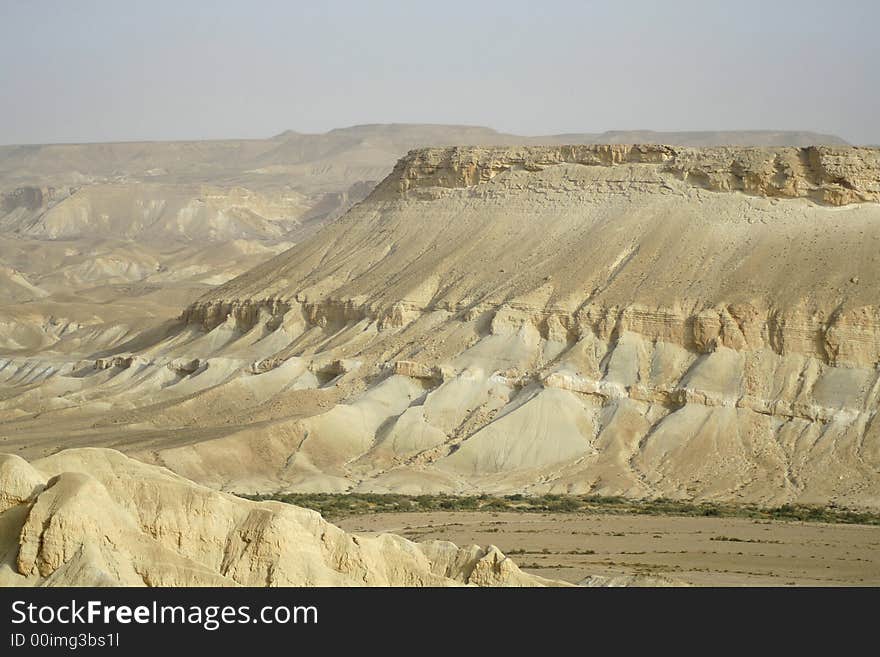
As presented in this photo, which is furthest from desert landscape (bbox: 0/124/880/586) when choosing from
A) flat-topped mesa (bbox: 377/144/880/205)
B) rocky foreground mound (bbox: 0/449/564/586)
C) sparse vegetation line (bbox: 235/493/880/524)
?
rocky foreground mound (bbox: 0/449/564/586)

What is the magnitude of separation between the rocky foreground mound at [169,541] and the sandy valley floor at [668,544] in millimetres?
7697

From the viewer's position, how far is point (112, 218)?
171 meters

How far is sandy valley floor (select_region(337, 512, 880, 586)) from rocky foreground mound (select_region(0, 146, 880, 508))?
5.99m

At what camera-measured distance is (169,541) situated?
69.4 ft

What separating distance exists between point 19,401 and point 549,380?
2671 centimetres

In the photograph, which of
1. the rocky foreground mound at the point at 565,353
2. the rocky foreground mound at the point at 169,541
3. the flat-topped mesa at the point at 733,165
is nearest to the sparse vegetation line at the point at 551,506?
the rocky foreground mound at the point at 565,353

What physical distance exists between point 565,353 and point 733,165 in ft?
34.5

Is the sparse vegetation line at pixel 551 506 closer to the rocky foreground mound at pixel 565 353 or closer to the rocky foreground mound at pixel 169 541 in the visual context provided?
the rocky foreground mound at pixel 565 353

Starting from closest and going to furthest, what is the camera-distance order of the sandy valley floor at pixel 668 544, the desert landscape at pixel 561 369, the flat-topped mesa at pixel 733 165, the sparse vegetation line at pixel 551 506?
the sandy valley floor at pixel 668 544
the desert landscape at pixel 561 369
the sparse vegetation line at pixel 551 506
the flat-topped mesa at pixel 733 165

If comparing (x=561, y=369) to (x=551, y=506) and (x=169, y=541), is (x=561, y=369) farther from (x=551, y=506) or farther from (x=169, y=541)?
(x=169, y=541)

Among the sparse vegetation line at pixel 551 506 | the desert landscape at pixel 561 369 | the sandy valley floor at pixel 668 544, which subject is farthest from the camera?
the sparse vegetation line at pixel 551 506

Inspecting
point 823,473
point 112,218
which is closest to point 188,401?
point 823,473

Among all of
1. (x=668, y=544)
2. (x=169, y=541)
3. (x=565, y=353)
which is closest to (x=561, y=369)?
(x=565, y=353)

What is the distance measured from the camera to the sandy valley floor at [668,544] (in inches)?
1277
